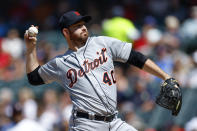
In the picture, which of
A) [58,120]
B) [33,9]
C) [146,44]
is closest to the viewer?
[58,120]

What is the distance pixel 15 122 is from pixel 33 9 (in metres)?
7.95

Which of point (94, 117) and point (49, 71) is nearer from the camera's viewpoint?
point (94, 117)

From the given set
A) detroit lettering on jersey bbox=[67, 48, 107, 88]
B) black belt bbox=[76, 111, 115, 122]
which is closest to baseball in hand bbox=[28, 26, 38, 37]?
detroit lettering on jersey bbox=[67, 48, 107, 88]

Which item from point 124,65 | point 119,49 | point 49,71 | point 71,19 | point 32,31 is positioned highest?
point 71,19

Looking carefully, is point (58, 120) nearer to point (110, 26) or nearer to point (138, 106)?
point (138, 106)

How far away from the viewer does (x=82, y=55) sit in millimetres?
4699

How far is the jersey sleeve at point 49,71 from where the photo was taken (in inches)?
188

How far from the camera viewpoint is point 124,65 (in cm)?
908

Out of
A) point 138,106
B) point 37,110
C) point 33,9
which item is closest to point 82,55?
point 138,106

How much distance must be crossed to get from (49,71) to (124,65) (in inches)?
172

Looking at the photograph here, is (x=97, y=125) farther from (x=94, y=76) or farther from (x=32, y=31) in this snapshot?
(x=32, y=31)

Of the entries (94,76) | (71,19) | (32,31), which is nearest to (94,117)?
(94,76)

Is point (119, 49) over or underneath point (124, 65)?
over

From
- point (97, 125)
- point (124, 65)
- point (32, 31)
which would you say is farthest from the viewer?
point (124, 65)
